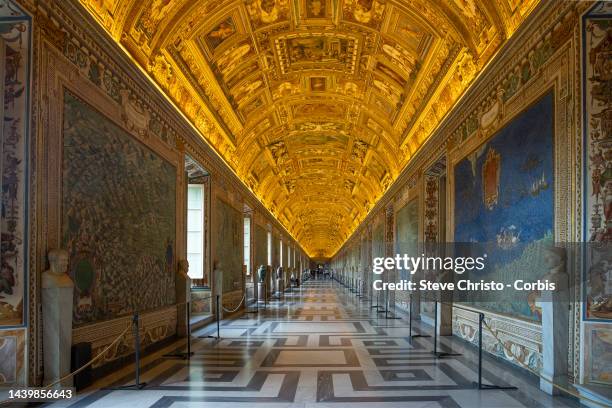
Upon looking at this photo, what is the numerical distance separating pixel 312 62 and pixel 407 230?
8.11 m

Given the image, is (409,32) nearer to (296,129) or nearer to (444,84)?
(444,84)

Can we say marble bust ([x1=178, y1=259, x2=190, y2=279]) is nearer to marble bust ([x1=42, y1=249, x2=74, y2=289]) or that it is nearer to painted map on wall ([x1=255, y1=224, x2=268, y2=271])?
marble bust ([x1=42, y1=249, x2=74, y2=289])

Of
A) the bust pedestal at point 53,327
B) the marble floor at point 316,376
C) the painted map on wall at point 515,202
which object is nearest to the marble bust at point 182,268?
the marble floor at point 316,376

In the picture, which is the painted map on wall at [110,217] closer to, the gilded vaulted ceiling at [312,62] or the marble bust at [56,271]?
the marble bust at [56,271]

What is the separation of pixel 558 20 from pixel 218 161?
39.4 feet

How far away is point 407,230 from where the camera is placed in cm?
2008

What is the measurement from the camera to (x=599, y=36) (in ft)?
21.5

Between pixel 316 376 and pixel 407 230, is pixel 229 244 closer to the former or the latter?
pixel 407 230

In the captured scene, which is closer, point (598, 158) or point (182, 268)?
point (598, 158)

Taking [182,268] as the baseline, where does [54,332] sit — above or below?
below

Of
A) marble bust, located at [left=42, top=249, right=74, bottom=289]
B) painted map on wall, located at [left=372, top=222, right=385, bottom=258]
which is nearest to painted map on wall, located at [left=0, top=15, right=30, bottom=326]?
marble bust, located at [left=42, top=249, right=74, bottom=289]

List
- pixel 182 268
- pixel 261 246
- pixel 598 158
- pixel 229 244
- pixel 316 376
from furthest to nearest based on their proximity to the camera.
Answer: pixel 261 246, pixel 229 244, pixel 182 268, pixel 316 376, pixel 598 158

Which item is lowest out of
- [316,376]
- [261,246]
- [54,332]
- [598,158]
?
[316,376]

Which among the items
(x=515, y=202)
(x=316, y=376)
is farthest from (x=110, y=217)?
(x=515, y=202)
